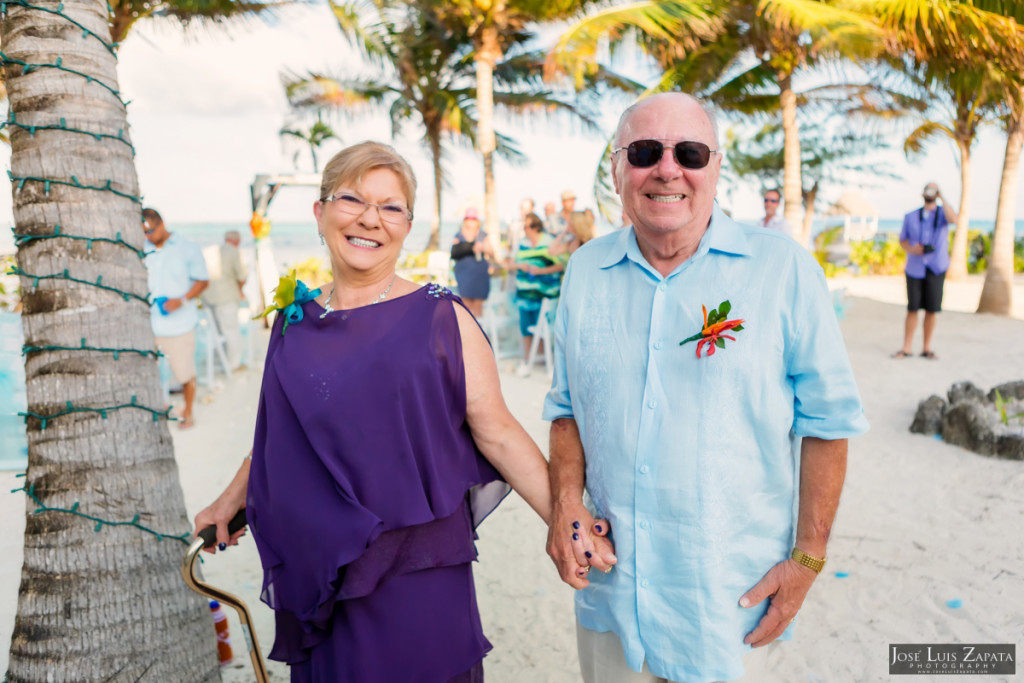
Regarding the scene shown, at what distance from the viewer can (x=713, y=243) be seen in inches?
64.0

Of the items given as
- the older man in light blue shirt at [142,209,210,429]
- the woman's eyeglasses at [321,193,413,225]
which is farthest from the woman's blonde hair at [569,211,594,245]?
the woman's eyeglasses at [321,193,413,225]

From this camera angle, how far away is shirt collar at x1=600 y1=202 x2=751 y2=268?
1615mm

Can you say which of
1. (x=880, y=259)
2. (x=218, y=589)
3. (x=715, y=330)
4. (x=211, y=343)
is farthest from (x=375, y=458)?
(x=880, y=259)

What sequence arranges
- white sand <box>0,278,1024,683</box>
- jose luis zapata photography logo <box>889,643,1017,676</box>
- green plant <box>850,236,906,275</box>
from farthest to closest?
1. green plant <box>850,236,906,275</box>
2. white sand <box>0,278,1024,683</box>
3. jose luis zapata photography logo <box>889,643,1017,676</box>

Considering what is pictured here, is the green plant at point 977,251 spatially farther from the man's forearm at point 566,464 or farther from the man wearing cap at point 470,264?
the man's forearm at point 566,464

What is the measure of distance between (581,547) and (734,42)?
41.3 ft

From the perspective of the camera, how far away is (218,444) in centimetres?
669

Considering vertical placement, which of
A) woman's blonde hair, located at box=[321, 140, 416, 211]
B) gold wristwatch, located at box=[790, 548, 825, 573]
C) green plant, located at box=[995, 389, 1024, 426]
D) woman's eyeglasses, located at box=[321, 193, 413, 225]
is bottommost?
green plant, located at box=[995, 389, 1024, 426]

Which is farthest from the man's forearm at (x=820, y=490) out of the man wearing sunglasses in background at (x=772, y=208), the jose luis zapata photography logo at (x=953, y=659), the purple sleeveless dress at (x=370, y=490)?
the man wearing sunglasses in background at (x=772, y=208)

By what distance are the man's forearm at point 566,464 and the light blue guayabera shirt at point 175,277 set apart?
20.6ft

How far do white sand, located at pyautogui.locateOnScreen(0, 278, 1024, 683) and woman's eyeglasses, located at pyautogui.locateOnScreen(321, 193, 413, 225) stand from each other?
2.36 metres

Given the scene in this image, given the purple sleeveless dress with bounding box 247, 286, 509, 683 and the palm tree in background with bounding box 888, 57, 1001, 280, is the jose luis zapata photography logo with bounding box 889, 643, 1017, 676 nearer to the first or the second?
the purple sleeveless dress with bounding box 247, 286, 509, 683

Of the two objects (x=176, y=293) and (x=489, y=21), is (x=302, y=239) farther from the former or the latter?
(x=176, y=293)

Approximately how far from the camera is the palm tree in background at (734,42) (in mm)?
9500
